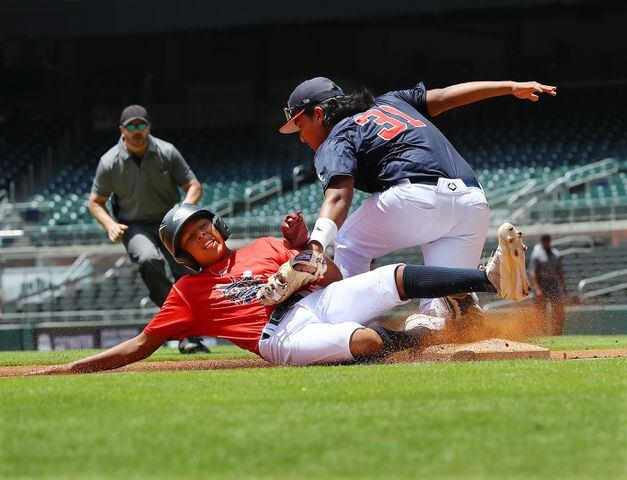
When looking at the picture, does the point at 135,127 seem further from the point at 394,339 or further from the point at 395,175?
the point at 394,339

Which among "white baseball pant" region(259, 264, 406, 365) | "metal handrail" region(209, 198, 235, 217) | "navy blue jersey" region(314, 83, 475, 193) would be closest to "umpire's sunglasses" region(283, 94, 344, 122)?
"navy blue jersey" region(314, 83, 475, 193)

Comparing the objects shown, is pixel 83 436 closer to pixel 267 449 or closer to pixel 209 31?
pixel 267 449

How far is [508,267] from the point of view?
5.80m

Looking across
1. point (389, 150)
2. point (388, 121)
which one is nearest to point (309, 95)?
point (388, 121)

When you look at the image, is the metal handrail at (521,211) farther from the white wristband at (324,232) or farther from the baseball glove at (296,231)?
the white wristband at (324,232)

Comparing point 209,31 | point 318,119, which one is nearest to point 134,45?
point 209,31

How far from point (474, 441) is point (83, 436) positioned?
1.32 metres

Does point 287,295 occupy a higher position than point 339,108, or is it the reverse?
point 339,108

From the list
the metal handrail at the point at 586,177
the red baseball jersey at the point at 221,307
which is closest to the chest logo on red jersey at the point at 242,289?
the red baseball jersey at the point at 221,307

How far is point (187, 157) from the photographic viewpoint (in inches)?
1153

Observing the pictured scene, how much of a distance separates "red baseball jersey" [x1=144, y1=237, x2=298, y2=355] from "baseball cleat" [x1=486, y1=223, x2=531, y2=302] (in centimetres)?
133

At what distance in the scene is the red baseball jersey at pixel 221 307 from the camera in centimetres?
635

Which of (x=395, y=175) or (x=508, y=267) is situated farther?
(x=395, y=175)

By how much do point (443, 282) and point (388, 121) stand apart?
1288mm
